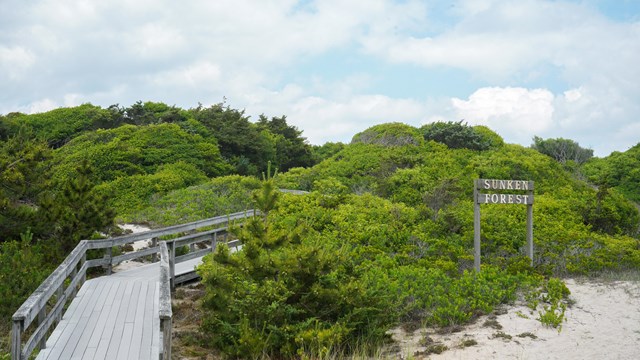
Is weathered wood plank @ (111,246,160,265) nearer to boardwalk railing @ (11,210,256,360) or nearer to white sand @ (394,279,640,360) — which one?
boardwalk railing @ (11,210,256,360)

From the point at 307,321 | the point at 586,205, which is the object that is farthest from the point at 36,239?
the point at 586,205

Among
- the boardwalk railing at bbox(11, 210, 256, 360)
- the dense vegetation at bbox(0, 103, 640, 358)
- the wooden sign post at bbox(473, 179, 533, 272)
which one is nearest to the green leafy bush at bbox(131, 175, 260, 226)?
the dense vegetation at bbox(0, 103, 640, 358)

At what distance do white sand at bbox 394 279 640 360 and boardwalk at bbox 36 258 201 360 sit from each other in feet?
11.9

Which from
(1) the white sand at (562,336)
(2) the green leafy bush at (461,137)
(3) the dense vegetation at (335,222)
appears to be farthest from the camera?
(2) the green leafy bush at (461,137)

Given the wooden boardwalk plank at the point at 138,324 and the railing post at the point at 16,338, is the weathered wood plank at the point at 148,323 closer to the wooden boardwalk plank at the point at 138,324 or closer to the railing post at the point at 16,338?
the wooden boardwalk plank at the point at 138,324

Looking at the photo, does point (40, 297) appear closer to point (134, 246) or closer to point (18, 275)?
point (18, 275)

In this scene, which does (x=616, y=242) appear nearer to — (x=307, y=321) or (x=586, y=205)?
(x=586, y=205)

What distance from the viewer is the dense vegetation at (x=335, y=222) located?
27.6 feet

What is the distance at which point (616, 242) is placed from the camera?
14344 mm

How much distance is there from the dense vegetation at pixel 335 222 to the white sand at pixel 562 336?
0.32 metres

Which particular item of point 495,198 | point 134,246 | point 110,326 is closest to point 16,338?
point 110,326

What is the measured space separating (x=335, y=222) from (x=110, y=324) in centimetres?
833

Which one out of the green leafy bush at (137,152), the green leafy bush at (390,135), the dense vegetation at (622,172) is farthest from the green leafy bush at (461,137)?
the green leafy bush at (137,152)

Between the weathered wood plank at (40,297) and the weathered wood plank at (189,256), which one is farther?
the weathered wood plank at (189,256)
